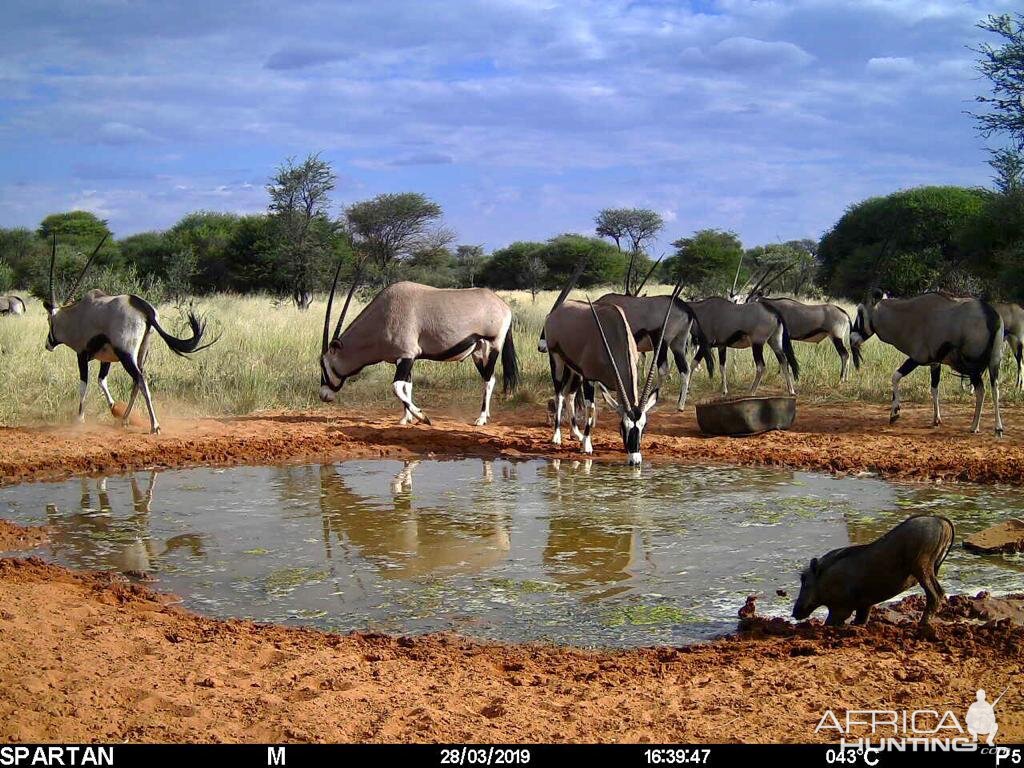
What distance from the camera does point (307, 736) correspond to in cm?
381

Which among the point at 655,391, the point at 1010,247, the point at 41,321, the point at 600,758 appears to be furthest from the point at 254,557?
the point at 1010,247

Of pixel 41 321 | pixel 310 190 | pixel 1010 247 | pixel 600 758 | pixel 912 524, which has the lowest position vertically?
pixel 600 758

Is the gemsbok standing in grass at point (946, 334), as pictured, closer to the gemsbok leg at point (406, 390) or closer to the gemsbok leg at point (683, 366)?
the gemsbok leg at point (683, 366)

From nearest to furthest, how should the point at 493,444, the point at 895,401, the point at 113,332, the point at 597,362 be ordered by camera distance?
1. the point at 597,362
2. the point at 493,444
3. the point at 113,332
4. the point at 895,401

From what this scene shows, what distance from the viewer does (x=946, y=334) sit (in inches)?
468

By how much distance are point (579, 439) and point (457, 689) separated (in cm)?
770

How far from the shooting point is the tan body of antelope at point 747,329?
52.0ft

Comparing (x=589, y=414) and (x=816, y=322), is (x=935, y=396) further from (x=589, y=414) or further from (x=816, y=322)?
(x=816, y=322)

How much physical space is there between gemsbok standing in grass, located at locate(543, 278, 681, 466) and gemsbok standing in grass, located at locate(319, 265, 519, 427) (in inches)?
56.5

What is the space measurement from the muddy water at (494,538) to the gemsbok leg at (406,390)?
76.4 inches

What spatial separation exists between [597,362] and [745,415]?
201 centimetres

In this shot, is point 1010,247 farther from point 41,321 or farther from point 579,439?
point 41,321

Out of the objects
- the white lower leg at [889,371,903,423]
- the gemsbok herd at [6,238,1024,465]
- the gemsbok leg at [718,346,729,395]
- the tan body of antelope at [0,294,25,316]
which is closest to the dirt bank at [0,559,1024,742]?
the gemsbok herd at [6,238,1024,465]

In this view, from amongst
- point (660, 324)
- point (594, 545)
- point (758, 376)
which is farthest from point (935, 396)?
point (594, 545)
